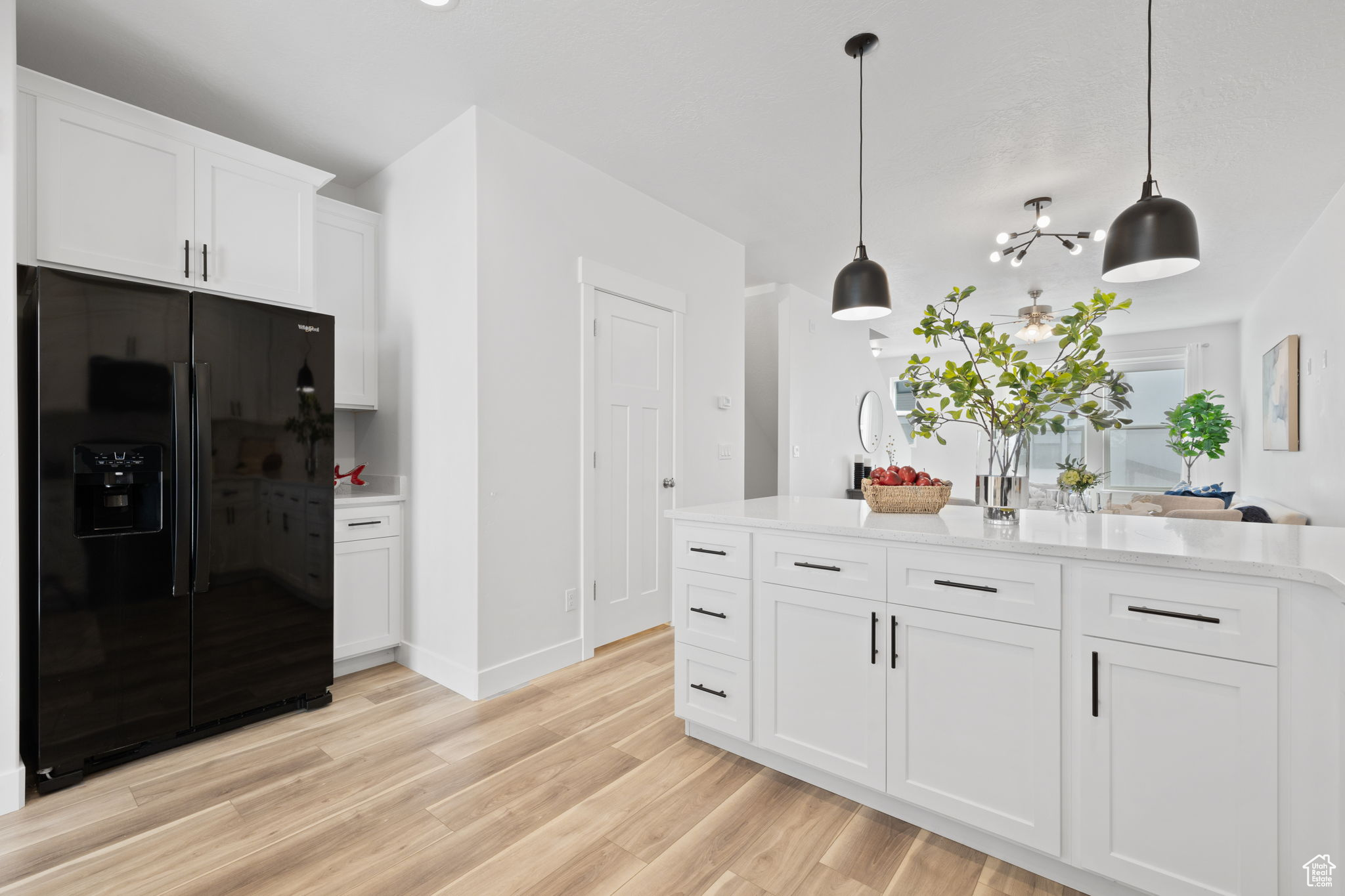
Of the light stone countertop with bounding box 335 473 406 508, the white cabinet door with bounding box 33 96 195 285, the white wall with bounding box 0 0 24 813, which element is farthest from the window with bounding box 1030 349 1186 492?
the white wall with bounding box 0 0 24 813

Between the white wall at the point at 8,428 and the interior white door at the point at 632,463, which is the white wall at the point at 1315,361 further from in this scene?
the white wall at the point at 8,428

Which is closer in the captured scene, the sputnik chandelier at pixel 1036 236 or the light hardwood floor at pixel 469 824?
the light hardwood floor at pixel 469 824

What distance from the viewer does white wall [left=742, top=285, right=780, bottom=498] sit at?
5.43 meters

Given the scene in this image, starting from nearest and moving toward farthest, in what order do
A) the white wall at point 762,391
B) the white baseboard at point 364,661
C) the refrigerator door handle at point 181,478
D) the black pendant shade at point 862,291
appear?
the refrigerator door handle at point 181,478 < the black pendant shade at point 862,291 < the white baseboard at point 364,661 < the white wall at point 762,391

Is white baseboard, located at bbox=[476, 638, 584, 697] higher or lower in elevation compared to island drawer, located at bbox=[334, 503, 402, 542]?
lower

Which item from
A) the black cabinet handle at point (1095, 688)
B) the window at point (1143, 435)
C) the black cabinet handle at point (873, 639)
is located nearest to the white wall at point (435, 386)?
the black cabinet handle at point (873, 639)

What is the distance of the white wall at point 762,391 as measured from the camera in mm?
5430

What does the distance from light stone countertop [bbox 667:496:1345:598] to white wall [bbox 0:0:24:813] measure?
2.09 m

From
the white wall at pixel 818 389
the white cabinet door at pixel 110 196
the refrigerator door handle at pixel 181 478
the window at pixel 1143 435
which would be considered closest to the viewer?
the white cabinet door at pixel 110 196

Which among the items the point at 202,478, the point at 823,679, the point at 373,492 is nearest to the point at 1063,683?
the point at 823,679

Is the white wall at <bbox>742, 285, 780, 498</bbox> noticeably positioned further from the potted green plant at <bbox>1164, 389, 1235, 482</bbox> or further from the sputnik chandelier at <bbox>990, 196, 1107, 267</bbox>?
the potted green plant at <bbox>1164, 389, 1235, 482</bbox>

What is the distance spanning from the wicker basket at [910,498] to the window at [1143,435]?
635 centimetres

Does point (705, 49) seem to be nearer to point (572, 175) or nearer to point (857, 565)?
point (572, 175)

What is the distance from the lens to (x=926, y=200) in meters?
3.73
